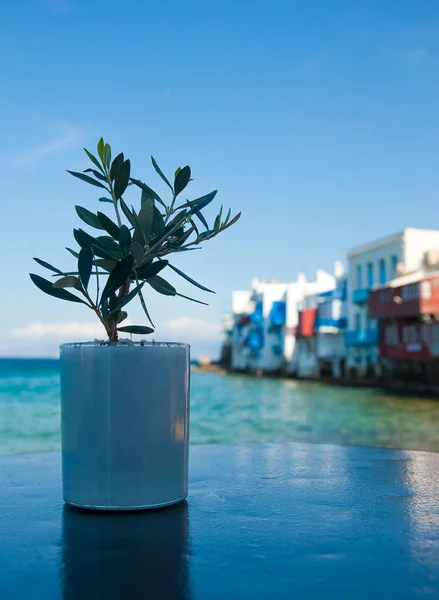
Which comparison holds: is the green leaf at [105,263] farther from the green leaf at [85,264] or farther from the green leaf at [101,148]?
the green leaf at [101,148]

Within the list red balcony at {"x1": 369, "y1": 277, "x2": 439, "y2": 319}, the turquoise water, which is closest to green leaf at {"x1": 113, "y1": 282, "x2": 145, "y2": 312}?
the turquoise water

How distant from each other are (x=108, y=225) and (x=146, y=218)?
8 cm

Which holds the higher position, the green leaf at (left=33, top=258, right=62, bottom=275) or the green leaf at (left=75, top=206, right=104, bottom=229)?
the green leaf at (left=75, top=206, right=104, bottom=229)

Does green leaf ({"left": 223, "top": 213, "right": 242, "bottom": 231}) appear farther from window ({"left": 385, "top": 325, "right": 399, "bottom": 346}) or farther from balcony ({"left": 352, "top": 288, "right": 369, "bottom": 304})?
balcony ({"left": 352, "top": 288, "right": 369, "bottom": 304})

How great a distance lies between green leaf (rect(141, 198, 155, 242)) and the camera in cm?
149

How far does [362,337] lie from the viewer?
31297 mm

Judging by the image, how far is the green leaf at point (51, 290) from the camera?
57.8 inches

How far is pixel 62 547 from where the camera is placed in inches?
44.7

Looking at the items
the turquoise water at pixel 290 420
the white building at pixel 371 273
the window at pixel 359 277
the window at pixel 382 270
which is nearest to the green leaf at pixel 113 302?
the turquoise water at pixel 290 420

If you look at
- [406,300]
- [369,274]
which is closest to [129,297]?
[406,300]

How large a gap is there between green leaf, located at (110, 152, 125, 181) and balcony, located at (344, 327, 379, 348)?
29.9 metres

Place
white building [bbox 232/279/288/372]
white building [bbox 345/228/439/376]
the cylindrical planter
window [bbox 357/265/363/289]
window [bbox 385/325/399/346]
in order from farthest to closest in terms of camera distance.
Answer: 1. white building [bbox 232/279/288/372]
2. window [bbox 357/265/363/289]
3. white building [bbox 345/228/439/376]
4. window [bbox 385/325/399/346]
5. the cylindrical planter

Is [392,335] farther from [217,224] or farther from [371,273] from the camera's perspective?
[217,224]

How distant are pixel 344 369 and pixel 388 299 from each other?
38.9 feet
